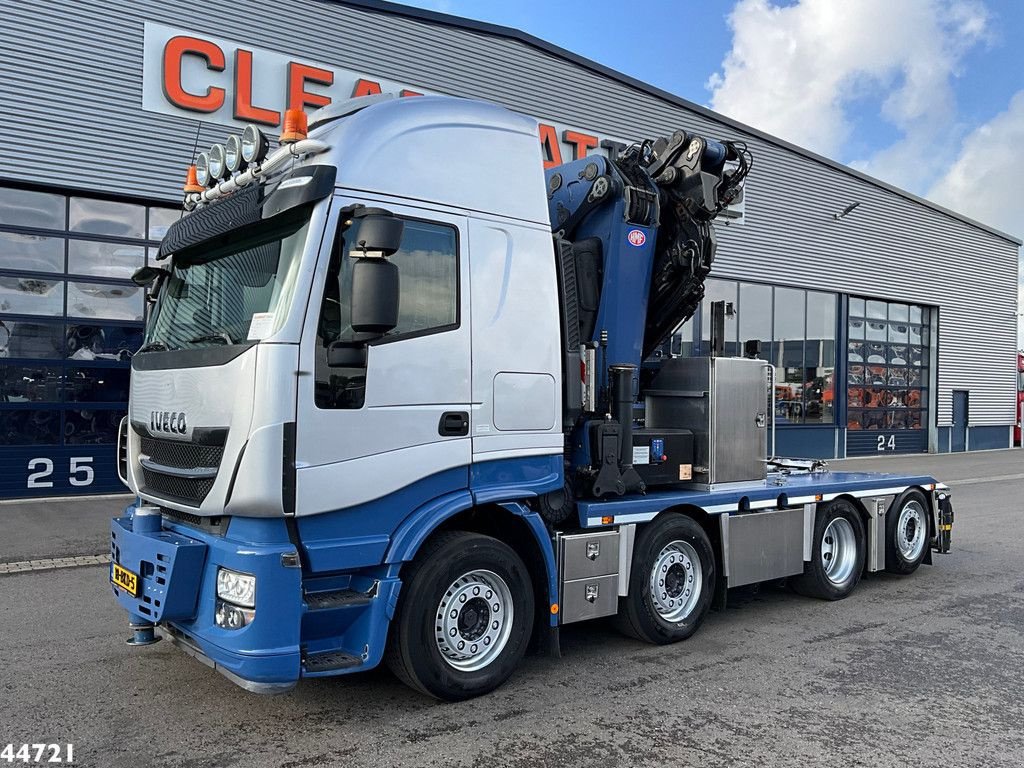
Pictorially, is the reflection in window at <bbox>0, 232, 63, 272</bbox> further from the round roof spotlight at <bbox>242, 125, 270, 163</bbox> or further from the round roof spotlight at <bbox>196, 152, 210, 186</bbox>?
the round roof spotlight at <bbox>242, 125, 270, 163</bbox>

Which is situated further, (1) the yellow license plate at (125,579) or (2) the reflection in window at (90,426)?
(2) the reflection in window at (90,426)

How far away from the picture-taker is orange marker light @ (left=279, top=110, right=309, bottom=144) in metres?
4.47

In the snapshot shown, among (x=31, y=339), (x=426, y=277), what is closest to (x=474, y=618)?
(x=426, y=277)

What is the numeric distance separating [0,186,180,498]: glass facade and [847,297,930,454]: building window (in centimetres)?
1941

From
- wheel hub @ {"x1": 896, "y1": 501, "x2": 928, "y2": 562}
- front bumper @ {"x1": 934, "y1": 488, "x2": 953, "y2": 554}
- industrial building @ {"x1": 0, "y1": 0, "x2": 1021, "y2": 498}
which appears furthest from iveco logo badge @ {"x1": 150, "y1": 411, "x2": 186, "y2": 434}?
front bumper @ {"x1": 934, "y1": 488, "x2": 953, "y2": 554}

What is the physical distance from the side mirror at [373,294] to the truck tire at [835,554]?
4854 millimetres

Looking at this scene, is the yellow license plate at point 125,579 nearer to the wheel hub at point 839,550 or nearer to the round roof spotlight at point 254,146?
the round roof spotlight at point 254,146

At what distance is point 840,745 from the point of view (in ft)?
14.0

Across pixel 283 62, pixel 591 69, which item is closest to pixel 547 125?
pixel 591 69

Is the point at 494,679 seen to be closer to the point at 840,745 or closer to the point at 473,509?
the point at 473,509

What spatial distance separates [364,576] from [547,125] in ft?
47.1

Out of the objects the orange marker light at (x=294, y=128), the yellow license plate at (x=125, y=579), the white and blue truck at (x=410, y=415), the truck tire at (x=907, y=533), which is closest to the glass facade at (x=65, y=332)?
the white and blue truck at (x=410, y=415)

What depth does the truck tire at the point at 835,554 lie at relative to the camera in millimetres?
7348

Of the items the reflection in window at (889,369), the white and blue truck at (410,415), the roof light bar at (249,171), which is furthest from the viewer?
the reflection in window at (889,369)
